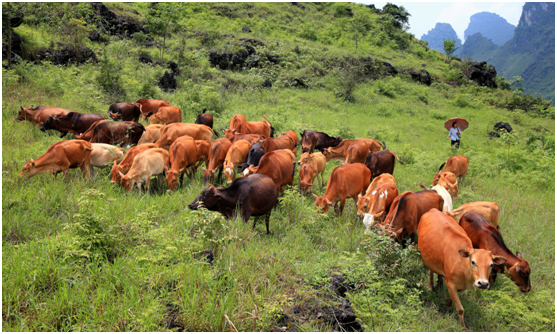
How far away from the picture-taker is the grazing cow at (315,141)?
43.8 ft

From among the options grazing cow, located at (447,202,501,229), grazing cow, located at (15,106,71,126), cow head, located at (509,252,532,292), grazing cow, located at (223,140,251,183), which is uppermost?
grazing cow, located at (447,202,501,229)

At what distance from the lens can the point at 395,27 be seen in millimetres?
53781

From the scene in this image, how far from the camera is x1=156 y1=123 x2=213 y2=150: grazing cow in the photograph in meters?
11.1

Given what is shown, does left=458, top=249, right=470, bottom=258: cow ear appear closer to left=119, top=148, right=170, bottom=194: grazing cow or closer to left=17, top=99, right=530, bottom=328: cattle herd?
left=17, top=99, right=530, bottom=328: cattle herd

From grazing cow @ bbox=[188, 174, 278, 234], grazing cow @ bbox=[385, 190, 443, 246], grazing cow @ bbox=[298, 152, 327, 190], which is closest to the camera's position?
grazing cow @ bbox=[188, 174, 278, 234]

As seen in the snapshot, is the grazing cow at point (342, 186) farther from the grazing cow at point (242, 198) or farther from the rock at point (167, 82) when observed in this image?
the rock at point (167, 82)

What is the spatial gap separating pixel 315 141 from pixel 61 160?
347 inches

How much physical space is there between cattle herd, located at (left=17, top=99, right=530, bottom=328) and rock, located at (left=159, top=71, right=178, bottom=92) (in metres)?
7.52

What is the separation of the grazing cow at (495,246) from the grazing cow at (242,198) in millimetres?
3754

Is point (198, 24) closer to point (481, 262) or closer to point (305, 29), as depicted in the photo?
point (305, 29)

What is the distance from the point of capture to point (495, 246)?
19.3 ft

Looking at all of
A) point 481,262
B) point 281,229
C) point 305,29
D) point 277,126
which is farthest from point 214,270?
point 305,29

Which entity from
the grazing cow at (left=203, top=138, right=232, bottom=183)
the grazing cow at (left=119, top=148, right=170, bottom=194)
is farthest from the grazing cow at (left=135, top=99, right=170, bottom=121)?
the grazing cow at (left=119, top=148, right=170, bottom=194)

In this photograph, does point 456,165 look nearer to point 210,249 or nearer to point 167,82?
point 210,249
